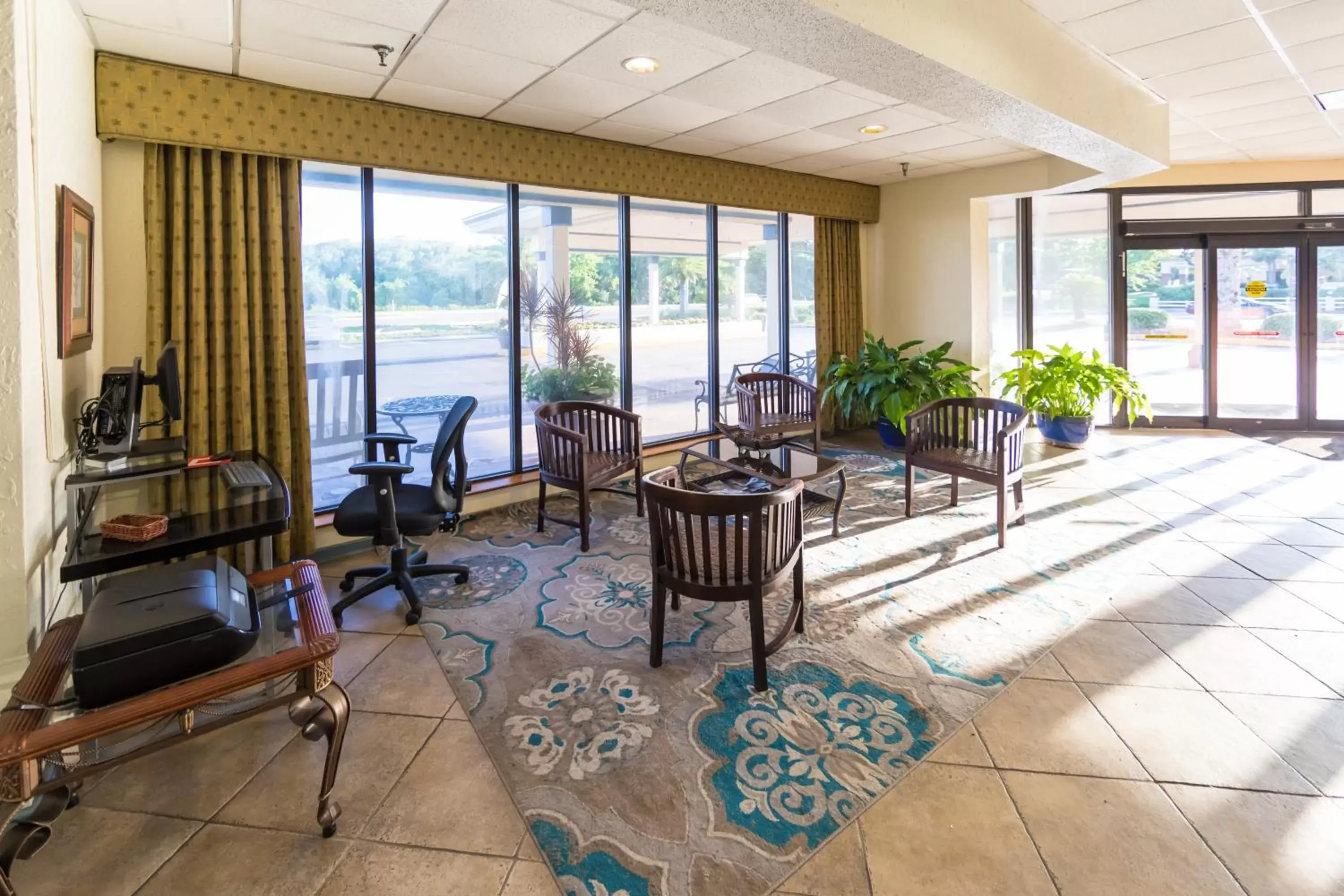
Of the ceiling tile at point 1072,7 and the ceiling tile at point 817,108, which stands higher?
the ceiling tile at point 817,108

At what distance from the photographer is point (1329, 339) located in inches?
270

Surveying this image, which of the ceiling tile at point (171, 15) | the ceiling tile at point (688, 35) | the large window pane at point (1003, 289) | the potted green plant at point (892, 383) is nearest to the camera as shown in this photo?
the ceiling tile at point (171, 15)

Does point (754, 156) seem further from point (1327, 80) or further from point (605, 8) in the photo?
point (1327, 80)

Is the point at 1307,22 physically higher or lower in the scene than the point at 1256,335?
higher

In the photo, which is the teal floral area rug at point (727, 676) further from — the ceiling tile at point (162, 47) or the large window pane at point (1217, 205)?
the large window pane at point (1217, 205)

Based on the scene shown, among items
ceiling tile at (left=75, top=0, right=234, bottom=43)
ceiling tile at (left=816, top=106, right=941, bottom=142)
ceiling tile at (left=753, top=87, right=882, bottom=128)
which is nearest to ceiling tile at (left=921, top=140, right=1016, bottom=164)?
ceiling tile at (left=816, top=106, right=941, bottom=142)

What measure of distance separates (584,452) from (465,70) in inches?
79.8

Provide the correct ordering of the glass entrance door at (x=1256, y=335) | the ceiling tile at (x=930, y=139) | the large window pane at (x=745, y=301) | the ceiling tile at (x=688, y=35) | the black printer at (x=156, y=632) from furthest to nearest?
the glass entrance door at (x=1256, y=335) < the large window pane at (x=745, y=301) < the ceiling tile at (x=930, y=139) < the ceiling tile at (x=688, y=35) < the black printer at (x=156, y=632)

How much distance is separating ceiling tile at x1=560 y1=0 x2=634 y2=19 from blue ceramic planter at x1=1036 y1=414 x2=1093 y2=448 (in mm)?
5443

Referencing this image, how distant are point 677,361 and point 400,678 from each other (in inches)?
157

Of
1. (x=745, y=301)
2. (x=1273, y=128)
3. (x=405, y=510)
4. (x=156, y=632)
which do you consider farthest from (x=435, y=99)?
(x=1273, y=128)

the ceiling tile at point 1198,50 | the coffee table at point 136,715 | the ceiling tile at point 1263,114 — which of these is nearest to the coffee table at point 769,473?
the coffee table at point 136,715

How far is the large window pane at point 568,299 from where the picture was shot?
202 inches

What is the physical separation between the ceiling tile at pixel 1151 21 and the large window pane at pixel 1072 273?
12.5ft
